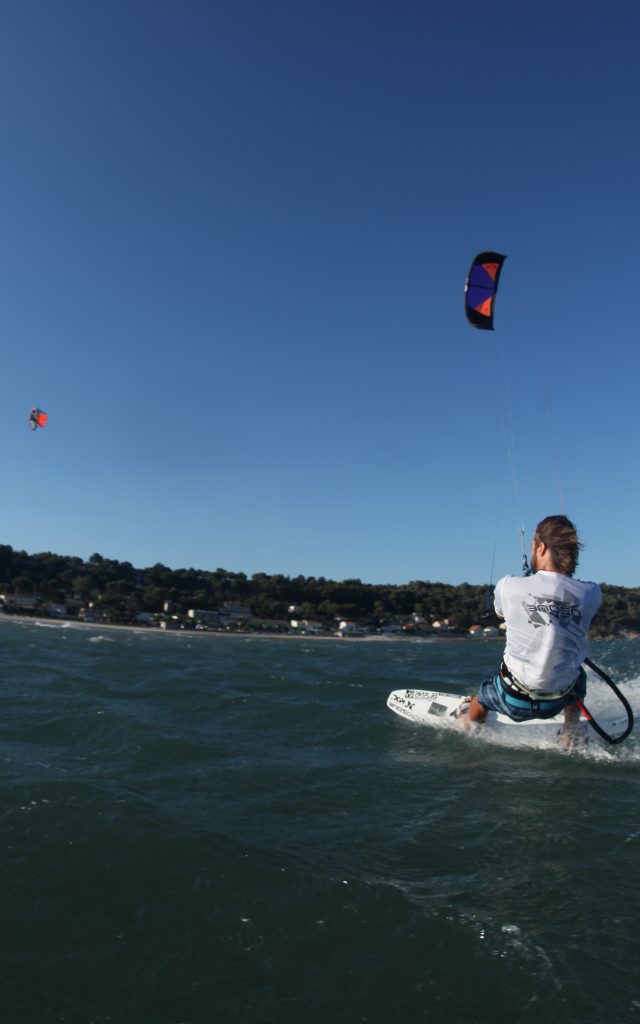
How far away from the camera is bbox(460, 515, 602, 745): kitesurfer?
16.8 feet

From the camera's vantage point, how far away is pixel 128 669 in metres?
16.8

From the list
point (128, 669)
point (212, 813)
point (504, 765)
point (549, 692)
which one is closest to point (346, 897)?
point (212, 813)

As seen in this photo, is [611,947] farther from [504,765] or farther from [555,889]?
[504,765]

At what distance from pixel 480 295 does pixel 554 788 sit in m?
8.43

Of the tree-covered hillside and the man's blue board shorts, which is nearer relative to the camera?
the man's blue board shorts

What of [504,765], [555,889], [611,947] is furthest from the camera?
[504,765]

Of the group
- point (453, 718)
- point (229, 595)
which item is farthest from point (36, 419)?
point (229, 595)

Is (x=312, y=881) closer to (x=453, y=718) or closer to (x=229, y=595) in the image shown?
(x=453, y=718)

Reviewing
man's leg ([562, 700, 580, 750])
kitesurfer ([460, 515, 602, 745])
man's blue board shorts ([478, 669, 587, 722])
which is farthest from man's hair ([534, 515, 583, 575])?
man's leg ([562, 700, 580, 750])

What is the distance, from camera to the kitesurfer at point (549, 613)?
511 centimetres

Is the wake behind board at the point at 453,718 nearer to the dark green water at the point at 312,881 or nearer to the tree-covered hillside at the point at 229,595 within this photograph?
the dark green water at the point at 312,881

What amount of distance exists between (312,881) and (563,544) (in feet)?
10.3

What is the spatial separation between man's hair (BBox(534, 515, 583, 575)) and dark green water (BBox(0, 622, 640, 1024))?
7.03 ft

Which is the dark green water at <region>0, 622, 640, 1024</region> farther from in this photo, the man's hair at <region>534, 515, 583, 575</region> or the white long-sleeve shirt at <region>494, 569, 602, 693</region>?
the man's hair at <region>534, 515, 583, 575</region>
